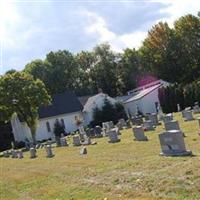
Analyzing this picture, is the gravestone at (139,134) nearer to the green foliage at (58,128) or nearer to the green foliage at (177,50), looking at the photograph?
the green foliage at (58,128)

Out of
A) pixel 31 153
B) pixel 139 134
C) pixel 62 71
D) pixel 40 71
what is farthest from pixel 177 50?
pixel 139 134

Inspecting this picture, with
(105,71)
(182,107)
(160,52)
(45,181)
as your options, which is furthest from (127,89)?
(45,181)

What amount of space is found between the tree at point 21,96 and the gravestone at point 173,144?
3668 centimetres

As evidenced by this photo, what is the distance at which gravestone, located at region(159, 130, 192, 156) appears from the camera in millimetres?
19172

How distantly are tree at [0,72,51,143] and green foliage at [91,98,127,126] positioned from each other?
40.9 ft

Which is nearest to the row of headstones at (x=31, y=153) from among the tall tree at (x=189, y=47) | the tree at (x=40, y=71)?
the tall tree at (x=189, y=47)

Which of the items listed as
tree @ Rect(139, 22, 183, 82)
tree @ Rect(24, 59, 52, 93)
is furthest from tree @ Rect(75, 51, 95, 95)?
tree @ Rect(139, 22, 183, 82)

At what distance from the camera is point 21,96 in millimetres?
55875

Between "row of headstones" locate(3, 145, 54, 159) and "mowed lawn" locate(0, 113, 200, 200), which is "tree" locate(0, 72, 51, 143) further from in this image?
"mowed lawn" locate(0, 113, 200, 200)

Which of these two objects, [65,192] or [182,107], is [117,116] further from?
[65,192]

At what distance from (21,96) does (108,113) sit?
1619cm

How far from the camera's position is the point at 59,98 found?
2943 inches

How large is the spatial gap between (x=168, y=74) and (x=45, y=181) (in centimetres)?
6406

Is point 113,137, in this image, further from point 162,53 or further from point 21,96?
point 162,53
